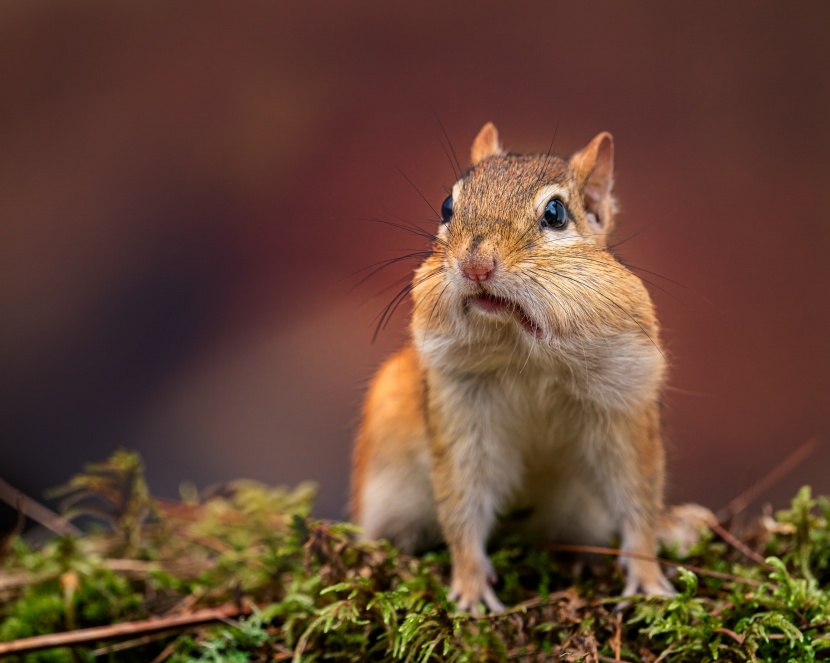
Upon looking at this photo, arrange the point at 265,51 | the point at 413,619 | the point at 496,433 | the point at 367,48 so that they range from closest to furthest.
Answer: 1. the point at 413,619
2. the point at 496,433
3. the point at 367,48
4. the point at 265,51

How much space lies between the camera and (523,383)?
1.81 metres

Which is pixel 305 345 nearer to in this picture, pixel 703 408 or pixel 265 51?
pixel 265 51

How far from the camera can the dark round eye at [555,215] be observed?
155 centimetres

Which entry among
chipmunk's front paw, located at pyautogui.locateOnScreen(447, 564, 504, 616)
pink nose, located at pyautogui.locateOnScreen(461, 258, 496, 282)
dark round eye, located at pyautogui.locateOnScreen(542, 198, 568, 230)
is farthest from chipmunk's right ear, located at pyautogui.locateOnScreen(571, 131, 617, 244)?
chipmunk's front paw, located at pyautogui.locateOnScreen(447, 564, 504, 616)

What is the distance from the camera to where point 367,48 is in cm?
249

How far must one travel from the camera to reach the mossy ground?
1.62 metres

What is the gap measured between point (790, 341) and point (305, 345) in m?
1.53

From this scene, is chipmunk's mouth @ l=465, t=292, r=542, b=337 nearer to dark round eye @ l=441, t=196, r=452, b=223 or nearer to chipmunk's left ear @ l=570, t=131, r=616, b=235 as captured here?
dark round eye @ l=441, t=196, r=452, b=223

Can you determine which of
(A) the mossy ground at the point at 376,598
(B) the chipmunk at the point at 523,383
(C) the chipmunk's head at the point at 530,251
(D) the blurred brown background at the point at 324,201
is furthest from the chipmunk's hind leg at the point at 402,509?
(C) the chipmunk's head at the point at 530,251

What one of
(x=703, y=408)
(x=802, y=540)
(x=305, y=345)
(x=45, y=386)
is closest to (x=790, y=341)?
(x=703, y=408)

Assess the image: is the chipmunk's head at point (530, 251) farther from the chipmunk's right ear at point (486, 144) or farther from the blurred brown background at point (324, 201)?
the blurred brown background at point (324, 201)

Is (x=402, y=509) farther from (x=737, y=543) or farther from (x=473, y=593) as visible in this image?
(x=737, y=543)

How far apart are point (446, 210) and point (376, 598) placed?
79 centimetres

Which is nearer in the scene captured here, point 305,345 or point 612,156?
point 612,156
